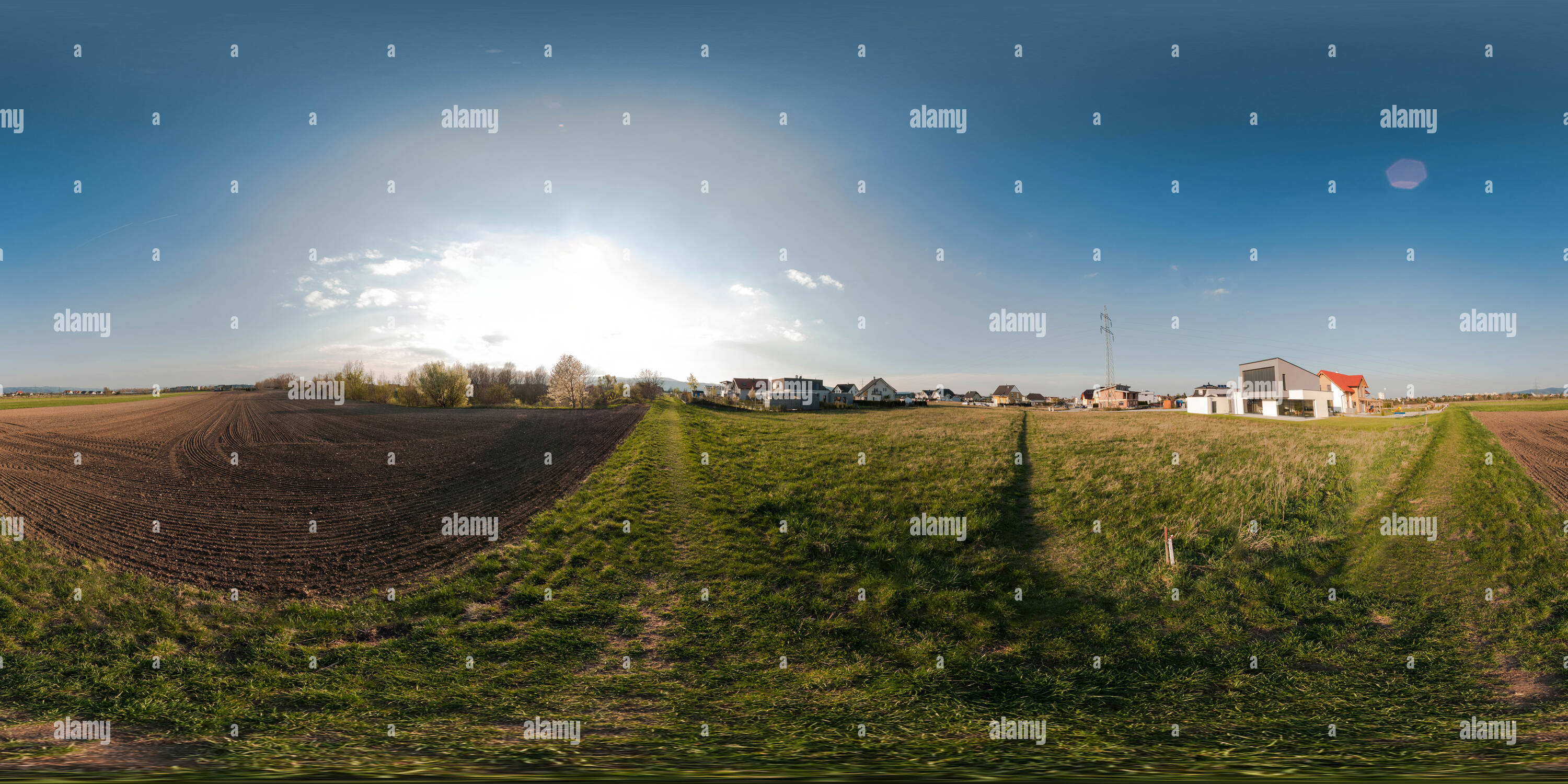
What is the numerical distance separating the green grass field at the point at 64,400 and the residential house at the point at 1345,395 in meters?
66.5

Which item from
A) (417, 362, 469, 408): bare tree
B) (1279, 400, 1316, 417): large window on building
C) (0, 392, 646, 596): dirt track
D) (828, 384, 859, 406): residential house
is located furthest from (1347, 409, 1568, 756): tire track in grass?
(417, 362, 469, 408): bare tree

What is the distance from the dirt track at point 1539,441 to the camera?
11828 mm

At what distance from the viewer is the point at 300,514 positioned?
38.9 ft

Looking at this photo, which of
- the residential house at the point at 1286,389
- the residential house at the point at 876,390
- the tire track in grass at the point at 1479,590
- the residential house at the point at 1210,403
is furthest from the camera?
the residential house at the point at 876,390

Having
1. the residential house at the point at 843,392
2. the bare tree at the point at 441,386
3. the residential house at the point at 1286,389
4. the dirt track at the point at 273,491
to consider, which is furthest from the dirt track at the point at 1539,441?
the bare tree at the point at 441,386

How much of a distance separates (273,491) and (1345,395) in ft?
141

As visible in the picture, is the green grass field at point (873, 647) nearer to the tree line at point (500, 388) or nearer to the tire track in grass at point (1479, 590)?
the tire track in grass at point (1479, 590)

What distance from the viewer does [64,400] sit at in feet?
125

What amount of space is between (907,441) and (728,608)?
1531 cm

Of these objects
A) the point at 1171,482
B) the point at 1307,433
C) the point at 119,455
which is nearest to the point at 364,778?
the point at 1171,482

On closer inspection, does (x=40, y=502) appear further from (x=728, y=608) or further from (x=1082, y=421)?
(x=1082, y=421)

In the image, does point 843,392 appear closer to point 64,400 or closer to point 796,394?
point 796,394

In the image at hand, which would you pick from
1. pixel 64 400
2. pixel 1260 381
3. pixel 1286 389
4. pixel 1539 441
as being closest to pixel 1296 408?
pixel 1286 389

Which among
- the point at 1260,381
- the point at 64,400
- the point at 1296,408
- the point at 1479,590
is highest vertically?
the point at 1260,381
